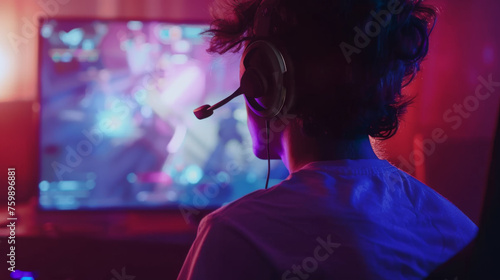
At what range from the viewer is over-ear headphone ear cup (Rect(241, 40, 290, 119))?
2.48 ft

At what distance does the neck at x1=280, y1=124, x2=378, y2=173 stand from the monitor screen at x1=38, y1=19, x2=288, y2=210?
0.86 meters

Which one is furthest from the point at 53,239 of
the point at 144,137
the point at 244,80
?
the point at 244,80

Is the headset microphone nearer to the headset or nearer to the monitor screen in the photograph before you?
the headset

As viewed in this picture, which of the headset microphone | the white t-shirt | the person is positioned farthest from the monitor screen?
the white t-shirt

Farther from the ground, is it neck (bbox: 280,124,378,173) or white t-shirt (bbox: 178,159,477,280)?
neck (bbox: 280,124,378,173)

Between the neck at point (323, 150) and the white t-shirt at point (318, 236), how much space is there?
9 centimetres

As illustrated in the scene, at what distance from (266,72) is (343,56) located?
0.45 feet

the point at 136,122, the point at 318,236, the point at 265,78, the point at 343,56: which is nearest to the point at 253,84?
the point at 265,78

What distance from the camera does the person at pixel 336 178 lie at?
600mm

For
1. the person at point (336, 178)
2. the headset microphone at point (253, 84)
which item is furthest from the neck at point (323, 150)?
the headset microphone at point (253, 84)

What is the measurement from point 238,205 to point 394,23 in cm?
42

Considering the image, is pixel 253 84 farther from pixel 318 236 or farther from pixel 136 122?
pixel 136 122

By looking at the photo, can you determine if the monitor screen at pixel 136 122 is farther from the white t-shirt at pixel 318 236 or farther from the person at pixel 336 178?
the white t-shirt at pixel 318 236

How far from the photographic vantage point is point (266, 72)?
791mm
